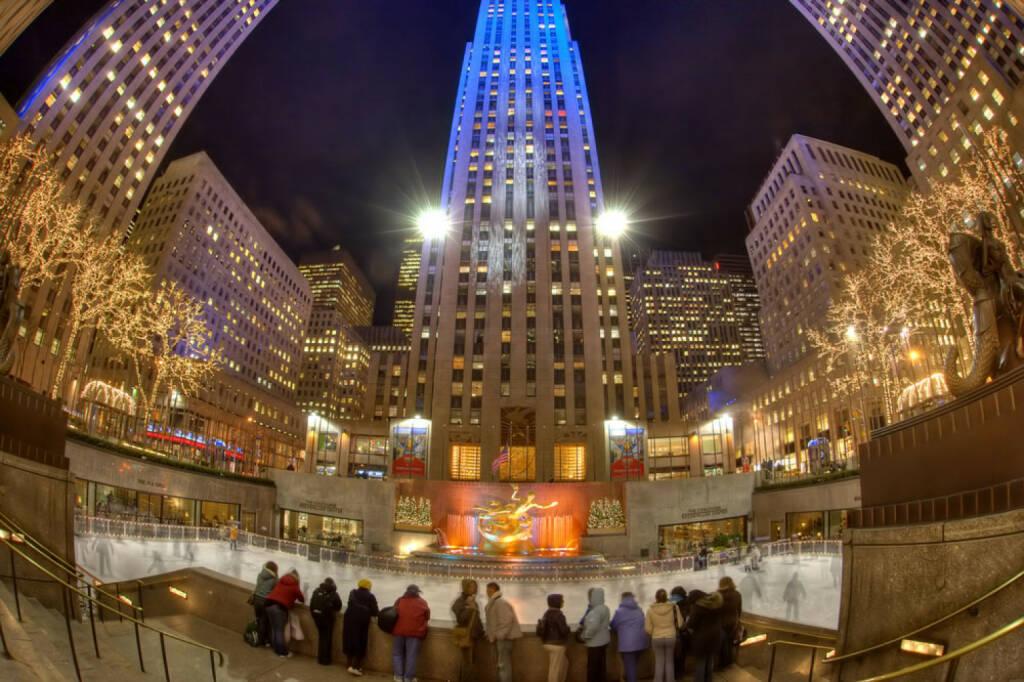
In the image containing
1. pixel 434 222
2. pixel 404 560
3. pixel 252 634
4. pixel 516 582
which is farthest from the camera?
pixel 434 222

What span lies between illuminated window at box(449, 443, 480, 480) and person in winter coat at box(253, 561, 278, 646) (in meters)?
44.9

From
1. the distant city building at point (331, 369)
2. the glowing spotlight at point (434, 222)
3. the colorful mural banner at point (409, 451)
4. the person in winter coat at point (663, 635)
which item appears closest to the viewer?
the person in winter coat at point (663, 635)

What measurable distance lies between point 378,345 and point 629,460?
15831 cm

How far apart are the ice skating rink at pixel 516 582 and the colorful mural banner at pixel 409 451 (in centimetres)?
2775

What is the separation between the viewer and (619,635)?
8.77m

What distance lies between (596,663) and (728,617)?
8.34 feet

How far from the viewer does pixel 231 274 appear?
4163 inches

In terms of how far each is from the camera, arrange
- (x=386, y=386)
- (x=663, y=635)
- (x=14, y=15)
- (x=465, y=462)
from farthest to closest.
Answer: (x=386, y=386)
(x=465, y=462)
(x=14, y=15)
(x=663, y=635)

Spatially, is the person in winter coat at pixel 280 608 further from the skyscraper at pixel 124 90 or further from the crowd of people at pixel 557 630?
the skyscraper at pixel 124 90

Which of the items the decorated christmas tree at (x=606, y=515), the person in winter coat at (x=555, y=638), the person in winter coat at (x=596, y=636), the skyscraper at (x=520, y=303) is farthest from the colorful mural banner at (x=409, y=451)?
the person in winter coat at (x=596, y=636)

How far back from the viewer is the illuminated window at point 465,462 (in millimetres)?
55062

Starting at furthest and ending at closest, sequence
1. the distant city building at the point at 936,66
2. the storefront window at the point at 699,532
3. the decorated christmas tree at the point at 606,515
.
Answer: the distant city building at the point at 936,66
the decorated christmas tree at the point at 606,515
the storefront window at the point at 699,532

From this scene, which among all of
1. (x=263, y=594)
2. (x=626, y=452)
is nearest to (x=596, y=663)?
(x=263, y=594)

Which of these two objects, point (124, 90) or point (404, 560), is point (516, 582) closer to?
point (404, 560)
